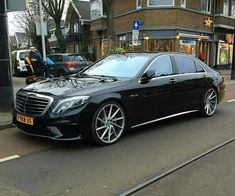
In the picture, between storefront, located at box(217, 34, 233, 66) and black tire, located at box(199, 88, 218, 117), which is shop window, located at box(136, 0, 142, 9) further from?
black tire, located at box(199, 88, 218, 117)

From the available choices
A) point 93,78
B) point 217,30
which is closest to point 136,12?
point 217,30

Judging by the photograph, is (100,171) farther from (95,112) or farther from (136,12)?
(136,12)

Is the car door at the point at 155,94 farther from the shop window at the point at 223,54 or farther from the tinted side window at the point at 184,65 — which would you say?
the shop window at the point at 223,54

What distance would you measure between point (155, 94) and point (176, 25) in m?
18.4

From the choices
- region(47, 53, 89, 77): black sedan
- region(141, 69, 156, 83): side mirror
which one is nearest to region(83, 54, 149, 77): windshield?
region(141, 69, 156, 83): side mirror

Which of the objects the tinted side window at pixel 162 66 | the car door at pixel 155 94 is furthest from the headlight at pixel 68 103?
the tinted side window at pixel 162 66

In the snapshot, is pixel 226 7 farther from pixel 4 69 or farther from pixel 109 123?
pixel 109 123

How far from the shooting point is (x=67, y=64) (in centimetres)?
1872

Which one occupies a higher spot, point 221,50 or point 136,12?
point 136,12

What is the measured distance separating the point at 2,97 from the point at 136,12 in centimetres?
1908

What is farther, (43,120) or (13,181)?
(43,120)

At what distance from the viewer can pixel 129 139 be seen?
21.1ft

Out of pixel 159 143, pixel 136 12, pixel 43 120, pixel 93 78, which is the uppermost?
pixel 136 12

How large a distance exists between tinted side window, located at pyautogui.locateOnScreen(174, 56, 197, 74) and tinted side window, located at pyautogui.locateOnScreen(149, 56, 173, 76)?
0.29 m
